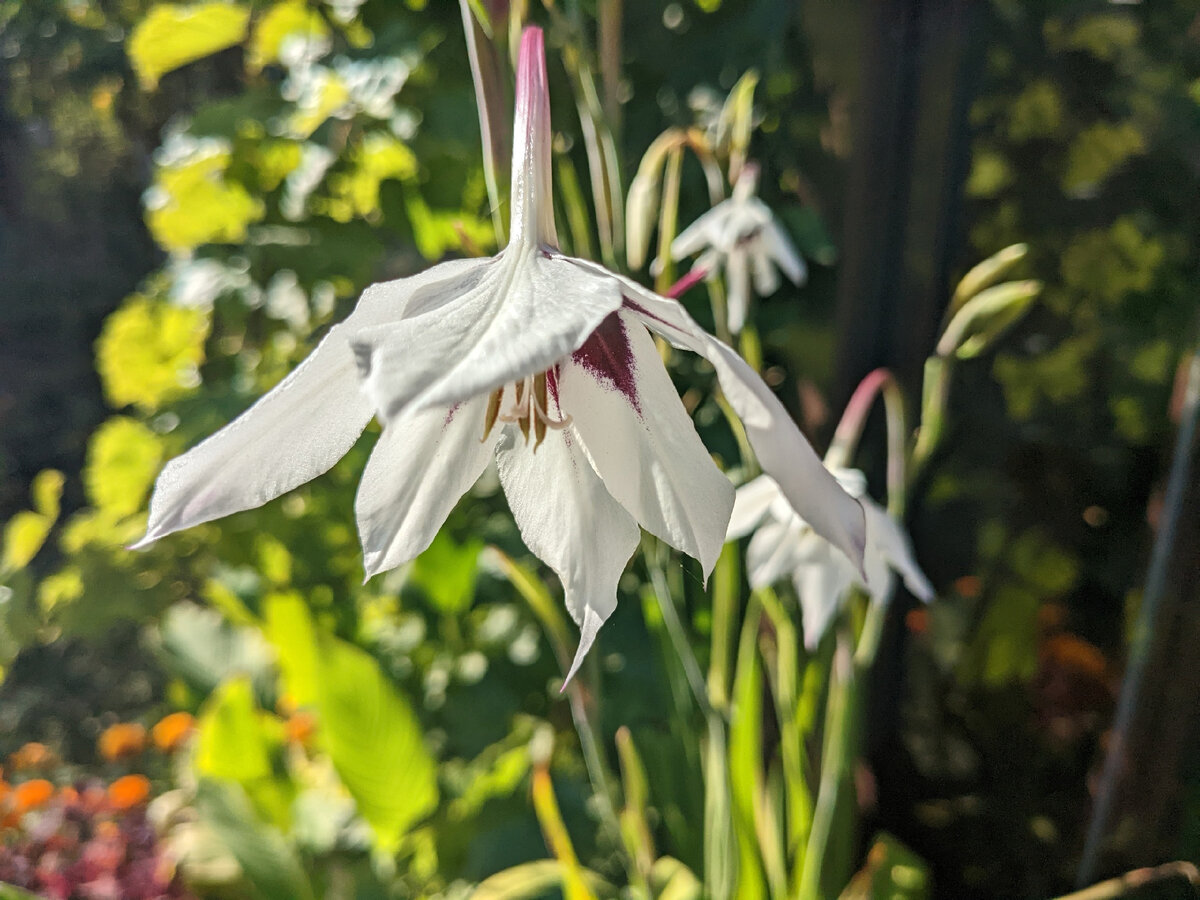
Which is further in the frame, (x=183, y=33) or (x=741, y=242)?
(x=183, y=33)

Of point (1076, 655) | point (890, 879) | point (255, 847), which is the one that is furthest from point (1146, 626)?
point (255, 847)

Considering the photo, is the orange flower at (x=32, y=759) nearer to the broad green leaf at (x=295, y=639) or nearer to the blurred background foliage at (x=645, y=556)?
the blurred background foliage at (x=645, y=556)

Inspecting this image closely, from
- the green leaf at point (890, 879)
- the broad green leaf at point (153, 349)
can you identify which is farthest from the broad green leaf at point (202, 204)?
the green leaf at point (890, 879)

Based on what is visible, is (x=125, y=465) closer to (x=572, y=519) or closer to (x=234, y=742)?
(x=234, y=742)

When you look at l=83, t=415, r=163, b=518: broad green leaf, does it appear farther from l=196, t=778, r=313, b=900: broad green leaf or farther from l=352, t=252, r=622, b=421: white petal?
l=352, t=252, r=622, b=421: white petal

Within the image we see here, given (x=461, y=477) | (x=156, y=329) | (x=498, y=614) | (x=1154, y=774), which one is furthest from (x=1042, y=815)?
(x=156, y=329)

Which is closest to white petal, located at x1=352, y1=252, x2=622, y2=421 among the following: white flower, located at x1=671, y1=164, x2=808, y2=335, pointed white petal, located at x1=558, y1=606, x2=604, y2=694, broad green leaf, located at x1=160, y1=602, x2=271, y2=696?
pointed white petal, located at x1=558, y1=606, x2=604, y2=694

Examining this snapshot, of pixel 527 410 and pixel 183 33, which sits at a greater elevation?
pixel 183 33
